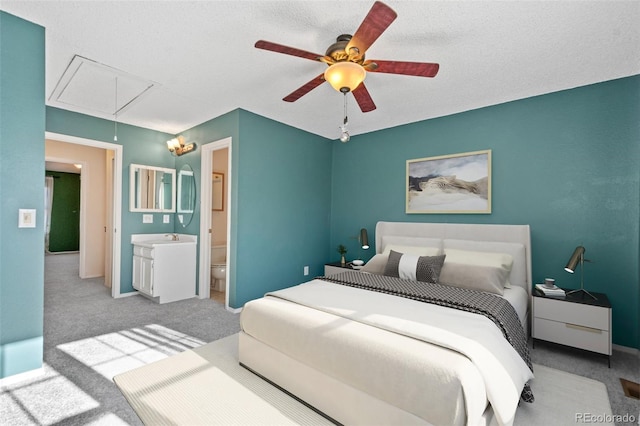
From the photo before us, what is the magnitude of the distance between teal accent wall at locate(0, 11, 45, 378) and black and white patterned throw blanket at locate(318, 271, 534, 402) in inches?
95.3

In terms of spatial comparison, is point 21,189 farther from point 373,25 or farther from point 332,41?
point 373,25

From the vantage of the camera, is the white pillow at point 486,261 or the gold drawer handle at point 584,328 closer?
the gold drawer handle at point 584,328

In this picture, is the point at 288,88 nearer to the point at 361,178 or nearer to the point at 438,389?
the point at 361,178

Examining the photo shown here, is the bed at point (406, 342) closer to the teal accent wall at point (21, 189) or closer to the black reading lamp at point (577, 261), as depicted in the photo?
the black reading lamp at point (577, 261)

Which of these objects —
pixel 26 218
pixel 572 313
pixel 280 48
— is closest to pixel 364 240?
pixel 572 313

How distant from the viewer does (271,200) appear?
4133 millimetres

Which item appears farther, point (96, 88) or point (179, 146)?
point (179, 146)

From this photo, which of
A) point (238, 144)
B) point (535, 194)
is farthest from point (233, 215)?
point (535, 194)

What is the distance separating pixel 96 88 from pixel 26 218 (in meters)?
1.80

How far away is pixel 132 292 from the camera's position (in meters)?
4.40

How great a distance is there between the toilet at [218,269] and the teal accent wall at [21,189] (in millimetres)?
2470

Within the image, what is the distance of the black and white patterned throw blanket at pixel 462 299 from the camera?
78.0 inches

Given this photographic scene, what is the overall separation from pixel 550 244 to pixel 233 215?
144 inches

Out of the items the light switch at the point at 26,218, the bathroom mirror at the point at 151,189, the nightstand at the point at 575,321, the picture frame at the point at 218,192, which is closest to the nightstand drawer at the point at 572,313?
the nightstand at the point at 575,321
